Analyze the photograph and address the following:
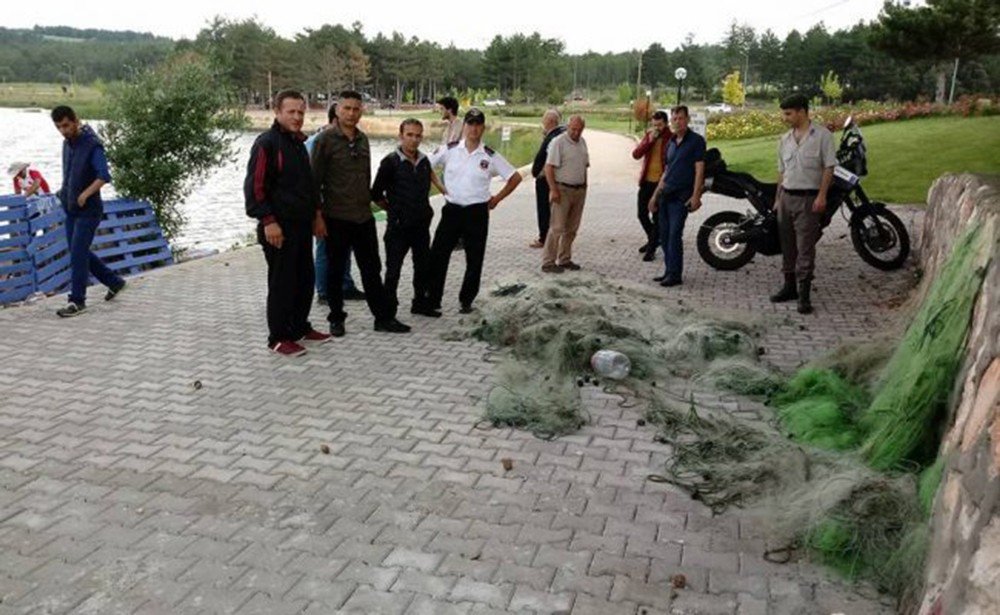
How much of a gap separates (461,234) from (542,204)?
3823 mm

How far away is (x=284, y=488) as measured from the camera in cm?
420

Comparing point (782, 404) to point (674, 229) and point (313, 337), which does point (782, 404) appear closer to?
point (313, 337)

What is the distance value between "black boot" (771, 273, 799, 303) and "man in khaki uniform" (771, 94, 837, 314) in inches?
7.4

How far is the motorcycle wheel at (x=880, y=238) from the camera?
9.27m

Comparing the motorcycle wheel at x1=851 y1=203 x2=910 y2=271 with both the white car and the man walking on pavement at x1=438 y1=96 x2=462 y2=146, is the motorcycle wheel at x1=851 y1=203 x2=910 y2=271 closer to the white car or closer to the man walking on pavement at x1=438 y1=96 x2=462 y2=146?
the man walking on pavement at x1=438 y1=96 x2=462 y2=146

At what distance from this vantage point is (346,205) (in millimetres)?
6797

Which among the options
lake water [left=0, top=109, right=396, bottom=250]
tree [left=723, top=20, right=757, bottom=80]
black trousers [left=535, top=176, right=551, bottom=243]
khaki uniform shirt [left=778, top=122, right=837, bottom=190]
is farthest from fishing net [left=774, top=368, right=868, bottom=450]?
tree [left=723, top=20, right=757, bottom=80]

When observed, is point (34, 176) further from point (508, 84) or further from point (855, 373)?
point (508, 84)

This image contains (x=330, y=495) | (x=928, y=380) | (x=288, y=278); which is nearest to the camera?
(x=928, y=380)

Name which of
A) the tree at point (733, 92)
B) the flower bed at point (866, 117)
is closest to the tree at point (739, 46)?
the tree at point (733, 92)

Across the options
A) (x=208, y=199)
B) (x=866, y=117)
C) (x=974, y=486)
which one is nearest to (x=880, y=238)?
(x=974, y=486)

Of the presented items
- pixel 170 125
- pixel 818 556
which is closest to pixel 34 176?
pixel 170 125

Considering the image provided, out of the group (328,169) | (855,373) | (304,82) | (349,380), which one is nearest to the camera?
(855,373)

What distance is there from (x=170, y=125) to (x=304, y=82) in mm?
95814
